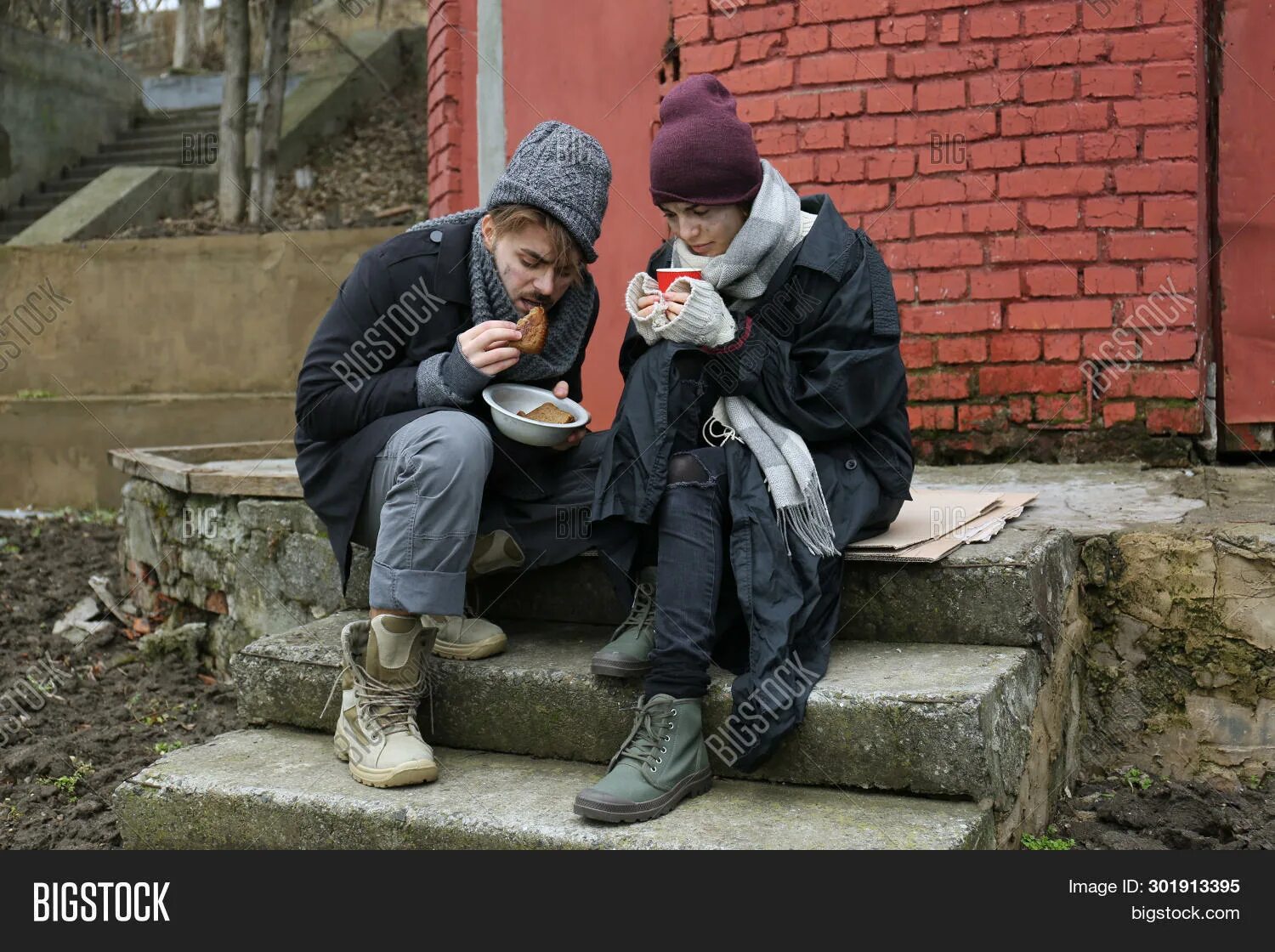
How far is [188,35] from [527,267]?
13167 millimetres

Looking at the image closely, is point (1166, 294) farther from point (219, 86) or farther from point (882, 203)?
point (219, 86)

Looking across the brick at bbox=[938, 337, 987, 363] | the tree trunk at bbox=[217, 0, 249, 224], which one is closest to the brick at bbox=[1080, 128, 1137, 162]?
the brick at bbox=[938, 337, 987, 363]

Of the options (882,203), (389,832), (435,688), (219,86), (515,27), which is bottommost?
(389,832)

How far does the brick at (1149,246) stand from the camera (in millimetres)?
3760

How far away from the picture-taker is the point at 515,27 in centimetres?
505

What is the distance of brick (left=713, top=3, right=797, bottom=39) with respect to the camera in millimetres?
4070

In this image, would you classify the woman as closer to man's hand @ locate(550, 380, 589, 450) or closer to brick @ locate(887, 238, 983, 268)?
man's hand @ locate(550, 380, 589, 450)

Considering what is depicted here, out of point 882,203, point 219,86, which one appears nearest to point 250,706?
point 882,203

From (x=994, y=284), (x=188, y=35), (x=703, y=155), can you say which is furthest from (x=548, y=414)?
(x=188, y=35)

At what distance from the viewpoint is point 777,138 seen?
4.13m

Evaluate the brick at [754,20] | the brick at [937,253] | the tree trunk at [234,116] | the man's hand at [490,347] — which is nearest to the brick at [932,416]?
the brick at [937,253]

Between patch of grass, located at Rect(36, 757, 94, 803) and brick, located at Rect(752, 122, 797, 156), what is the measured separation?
2879 mm

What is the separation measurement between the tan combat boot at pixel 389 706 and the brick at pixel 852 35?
2583mm

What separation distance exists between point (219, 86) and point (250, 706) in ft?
35.7
